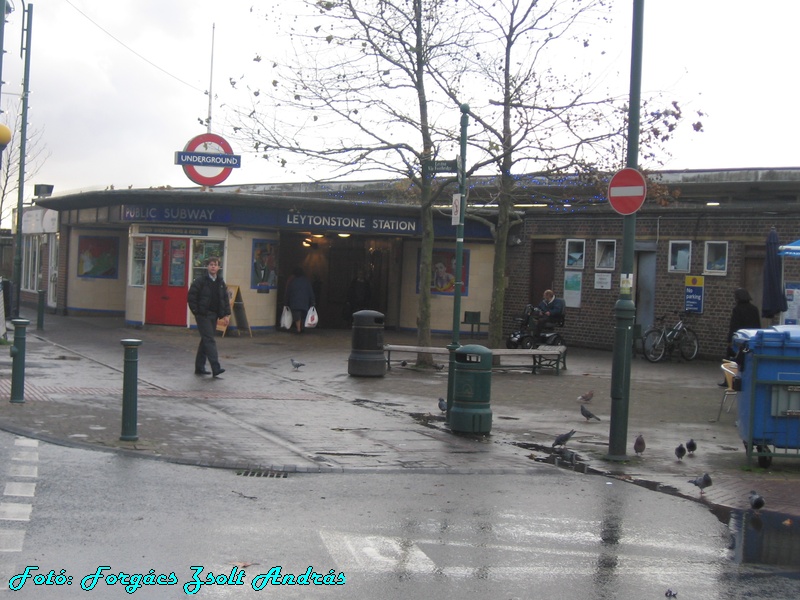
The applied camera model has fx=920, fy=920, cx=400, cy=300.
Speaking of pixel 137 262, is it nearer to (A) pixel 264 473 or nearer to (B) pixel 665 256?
(B) pixel 665 256

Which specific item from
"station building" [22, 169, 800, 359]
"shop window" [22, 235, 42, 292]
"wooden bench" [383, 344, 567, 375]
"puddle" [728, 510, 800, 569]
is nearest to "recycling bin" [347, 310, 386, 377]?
"wooden bench" [383, 344, 567, 375]

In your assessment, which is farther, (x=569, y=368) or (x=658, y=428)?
(x=569, y=368)

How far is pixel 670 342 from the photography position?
841 inches

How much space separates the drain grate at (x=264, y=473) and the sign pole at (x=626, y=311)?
3.67m

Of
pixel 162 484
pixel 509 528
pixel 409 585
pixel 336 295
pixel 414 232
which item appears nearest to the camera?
pixel 409 585

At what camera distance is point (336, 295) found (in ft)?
97.0

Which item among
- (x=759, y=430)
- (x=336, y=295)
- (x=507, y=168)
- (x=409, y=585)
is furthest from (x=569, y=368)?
(x=409, y=585)

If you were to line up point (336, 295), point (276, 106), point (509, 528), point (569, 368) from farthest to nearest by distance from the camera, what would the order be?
1. point (336, 295)
2. point (569, 368)
3. point (276, 106)
4. point (509, 528)

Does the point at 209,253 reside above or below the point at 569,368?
above

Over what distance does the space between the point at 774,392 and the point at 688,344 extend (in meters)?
12.3

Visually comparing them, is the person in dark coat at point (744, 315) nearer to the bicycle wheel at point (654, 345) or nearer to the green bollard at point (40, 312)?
the bicycle wheel at point (654, 345)

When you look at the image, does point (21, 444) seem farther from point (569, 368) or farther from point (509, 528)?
point (569, 368)

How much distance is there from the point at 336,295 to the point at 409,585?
24.2 meters

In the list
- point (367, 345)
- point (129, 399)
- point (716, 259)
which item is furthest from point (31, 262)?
point (129, 399)
